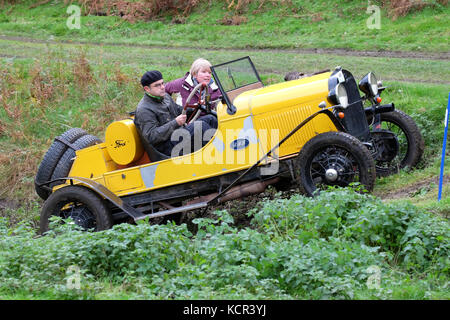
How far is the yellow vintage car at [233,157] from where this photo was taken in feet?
24.5

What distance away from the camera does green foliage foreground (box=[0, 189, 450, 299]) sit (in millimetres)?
5160

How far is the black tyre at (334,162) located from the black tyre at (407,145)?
118 centimetres

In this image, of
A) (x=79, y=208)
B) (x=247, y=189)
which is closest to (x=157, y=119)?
(x=247, y=189)

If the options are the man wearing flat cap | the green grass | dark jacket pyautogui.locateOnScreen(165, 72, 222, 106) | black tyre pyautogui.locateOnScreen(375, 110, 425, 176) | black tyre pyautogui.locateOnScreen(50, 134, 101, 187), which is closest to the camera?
the man wearing flat cap

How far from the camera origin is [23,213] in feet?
35.8

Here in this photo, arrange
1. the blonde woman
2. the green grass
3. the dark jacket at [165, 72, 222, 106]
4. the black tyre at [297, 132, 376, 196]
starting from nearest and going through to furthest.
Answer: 1. the black tyre at [297, 132, 376, 196]
2. the blonde woman
3. the dark jacket at [165, 72, 222, 106]
4. the green grass

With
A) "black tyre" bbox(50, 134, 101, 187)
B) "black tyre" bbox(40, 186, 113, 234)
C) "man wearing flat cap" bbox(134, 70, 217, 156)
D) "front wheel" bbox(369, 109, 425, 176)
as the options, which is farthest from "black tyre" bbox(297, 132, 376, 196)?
"black tyre" bbox(50, 134, 101, 187)

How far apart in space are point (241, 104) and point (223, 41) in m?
10.5

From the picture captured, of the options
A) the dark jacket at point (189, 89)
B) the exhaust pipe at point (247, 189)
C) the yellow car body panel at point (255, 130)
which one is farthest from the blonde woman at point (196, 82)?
the exhaust pipe at point (247, 189)

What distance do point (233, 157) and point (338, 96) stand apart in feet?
4.99

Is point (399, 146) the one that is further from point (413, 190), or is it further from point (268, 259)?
point (268, 259)

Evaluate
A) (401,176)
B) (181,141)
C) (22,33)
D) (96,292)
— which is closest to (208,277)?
(96,292)

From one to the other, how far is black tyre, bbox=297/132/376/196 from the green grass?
7.97 meters

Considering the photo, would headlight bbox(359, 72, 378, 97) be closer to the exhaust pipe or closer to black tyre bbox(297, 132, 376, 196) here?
black tyre bbox(297, 132, 376, 196)
